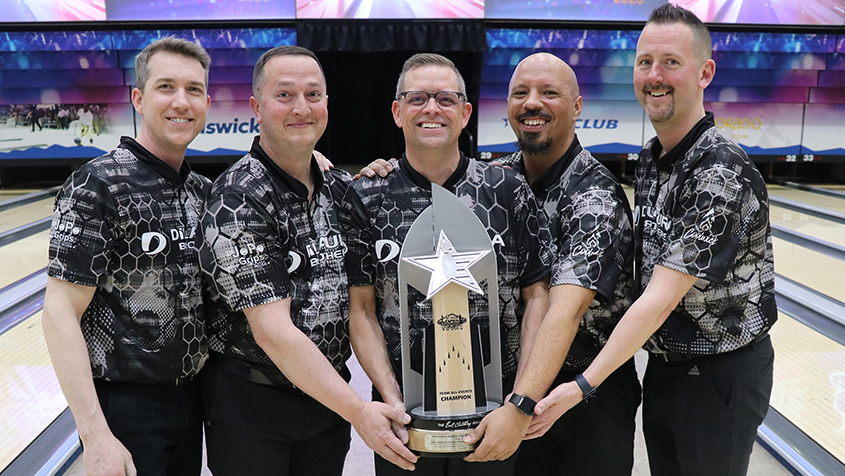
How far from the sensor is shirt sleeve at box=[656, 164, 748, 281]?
1.37 m

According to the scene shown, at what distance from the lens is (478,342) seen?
4.33 ft

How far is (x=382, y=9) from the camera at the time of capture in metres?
6.87

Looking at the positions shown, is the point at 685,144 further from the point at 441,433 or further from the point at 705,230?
the point at 441,433

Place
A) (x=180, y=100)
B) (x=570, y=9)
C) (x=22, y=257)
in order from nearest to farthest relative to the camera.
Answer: (x=180, y=100) < (x=22, y=257) < (x=570, y=9)

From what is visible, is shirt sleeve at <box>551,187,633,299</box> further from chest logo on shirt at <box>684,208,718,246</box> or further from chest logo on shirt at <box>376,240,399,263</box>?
chest logo on shirt at <box>376,240,399,263</box>

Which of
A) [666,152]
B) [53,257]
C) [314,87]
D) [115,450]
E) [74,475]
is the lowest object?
[74,475]

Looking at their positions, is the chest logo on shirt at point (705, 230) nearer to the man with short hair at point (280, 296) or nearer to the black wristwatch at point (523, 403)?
the black wristwatch at point (523, 403)

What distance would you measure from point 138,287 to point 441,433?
28.2 inches

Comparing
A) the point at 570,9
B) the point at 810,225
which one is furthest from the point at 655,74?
the point at 570,9

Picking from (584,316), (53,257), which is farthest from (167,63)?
(584,316)

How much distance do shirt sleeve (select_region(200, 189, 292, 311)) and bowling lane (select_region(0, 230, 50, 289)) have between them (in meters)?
3.16

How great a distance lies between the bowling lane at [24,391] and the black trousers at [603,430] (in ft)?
5.86

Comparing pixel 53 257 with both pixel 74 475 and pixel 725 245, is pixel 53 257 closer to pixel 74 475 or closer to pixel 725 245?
pixel 74 475

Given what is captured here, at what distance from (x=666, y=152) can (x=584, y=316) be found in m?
0.44
